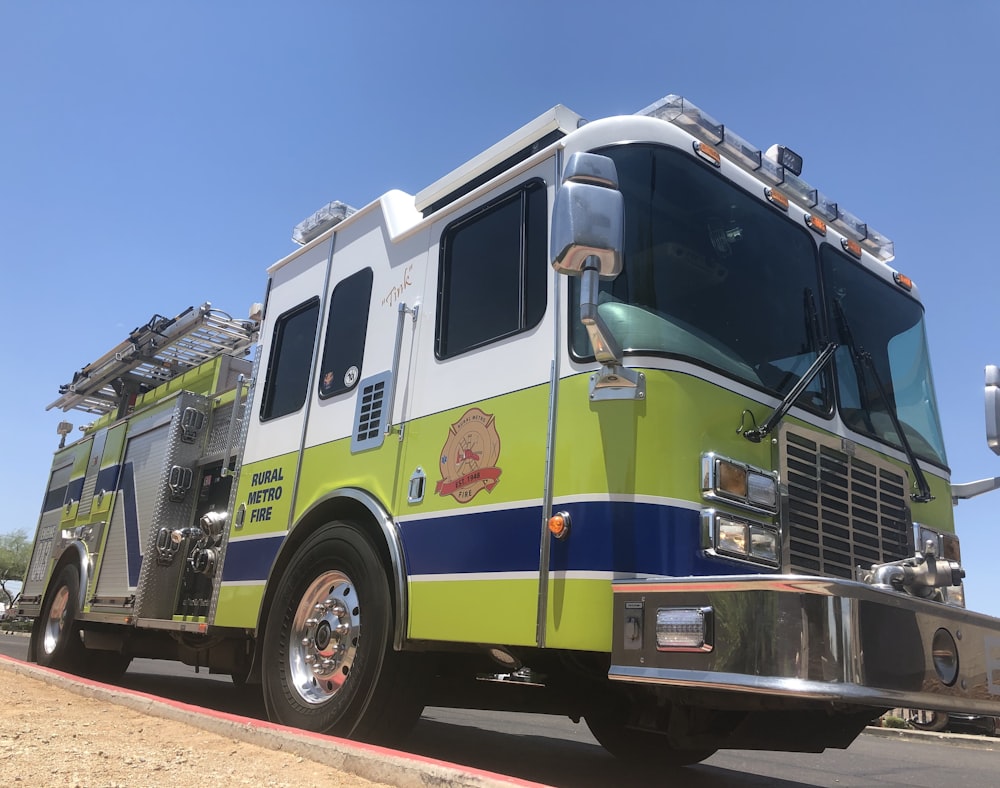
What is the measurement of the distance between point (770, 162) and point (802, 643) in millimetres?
2596

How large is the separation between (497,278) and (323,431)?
1.49 meters

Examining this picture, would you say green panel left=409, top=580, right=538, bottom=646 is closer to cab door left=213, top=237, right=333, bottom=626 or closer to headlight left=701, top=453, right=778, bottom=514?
headlight left=701, top=453, right=778, bottom=514

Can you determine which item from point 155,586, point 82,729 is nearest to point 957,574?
point 82,729

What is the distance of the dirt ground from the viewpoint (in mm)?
2848

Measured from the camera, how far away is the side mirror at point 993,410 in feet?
13.1

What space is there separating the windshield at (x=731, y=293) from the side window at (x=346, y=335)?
171 cm

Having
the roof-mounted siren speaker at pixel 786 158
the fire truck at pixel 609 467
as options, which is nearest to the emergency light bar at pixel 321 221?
the fire truck at pixel 609 467

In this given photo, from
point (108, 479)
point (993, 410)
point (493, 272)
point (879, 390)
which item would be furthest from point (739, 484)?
point (108, 479)

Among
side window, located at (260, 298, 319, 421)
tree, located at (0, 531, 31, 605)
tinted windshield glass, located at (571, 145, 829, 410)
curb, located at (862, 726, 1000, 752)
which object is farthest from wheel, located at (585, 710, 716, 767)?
tree, located at (0, 531, 31, 605)

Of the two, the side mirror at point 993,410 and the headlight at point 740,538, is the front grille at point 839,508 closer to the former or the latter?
the headlight at point 740,538

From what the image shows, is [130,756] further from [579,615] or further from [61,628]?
[61,628]

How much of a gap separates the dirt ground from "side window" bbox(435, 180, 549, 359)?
6.27 feet

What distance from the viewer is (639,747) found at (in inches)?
182

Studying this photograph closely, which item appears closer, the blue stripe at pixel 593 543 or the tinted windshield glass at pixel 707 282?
the blue stripe at pixel 593 543
